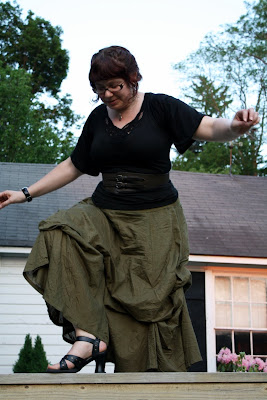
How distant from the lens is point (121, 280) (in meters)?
3.05

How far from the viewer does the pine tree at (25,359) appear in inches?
360

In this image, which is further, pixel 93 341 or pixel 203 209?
pixel 203 209

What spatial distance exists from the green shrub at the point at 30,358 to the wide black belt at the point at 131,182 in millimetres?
6385

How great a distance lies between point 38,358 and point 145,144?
662 centimetres

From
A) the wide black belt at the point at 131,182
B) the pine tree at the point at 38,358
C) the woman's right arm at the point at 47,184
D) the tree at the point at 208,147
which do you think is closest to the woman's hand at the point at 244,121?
the wide black belt at the point at 131,182

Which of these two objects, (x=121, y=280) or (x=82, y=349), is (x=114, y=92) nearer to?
(x=121, y=280)

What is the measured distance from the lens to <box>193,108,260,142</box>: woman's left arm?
9.66 ft

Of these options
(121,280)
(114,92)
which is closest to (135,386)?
(121,280)

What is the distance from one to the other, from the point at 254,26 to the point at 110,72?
28737 mm

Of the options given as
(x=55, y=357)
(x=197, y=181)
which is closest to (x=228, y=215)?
(x=197, y=181)

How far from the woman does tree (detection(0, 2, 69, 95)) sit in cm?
2634

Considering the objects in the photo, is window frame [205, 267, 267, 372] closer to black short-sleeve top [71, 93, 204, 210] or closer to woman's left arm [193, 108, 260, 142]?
black short-sleeve top [71, 93, 204, 210]

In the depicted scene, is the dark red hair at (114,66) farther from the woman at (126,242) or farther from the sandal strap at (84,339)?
the sandal strap at (84,339)

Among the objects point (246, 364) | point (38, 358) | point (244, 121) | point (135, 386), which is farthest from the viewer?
point (38, 358)
